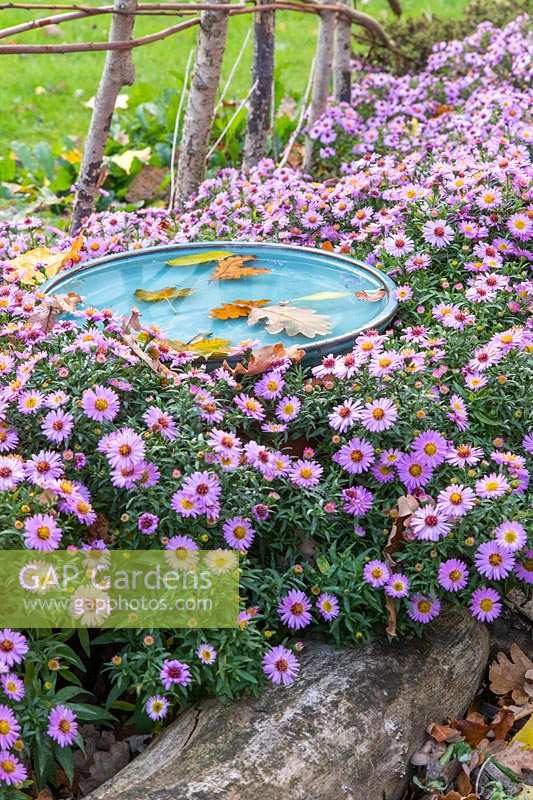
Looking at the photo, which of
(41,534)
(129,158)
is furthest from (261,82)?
(41,534)

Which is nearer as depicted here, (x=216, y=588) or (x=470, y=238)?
(x=216, y=588)

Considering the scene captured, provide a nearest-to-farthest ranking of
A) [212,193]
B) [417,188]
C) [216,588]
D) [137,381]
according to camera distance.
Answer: [216,588] → [137,381] → [417,188] → [212,193]

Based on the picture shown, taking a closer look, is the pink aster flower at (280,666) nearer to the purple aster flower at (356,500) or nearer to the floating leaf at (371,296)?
the purple aster flower at (356,500)

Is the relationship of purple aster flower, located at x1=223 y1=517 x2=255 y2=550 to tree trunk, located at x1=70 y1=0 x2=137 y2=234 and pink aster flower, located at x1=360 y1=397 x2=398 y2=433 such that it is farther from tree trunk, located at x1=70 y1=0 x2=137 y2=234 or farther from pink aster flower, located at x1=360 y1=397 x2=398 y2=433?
tree trunk, located at x1=70 y1=0 x2=137 y2=234

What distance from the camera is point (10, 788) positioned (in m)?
2.07

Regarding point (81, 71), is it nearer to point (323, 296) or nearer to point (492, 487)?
point (323, 296)

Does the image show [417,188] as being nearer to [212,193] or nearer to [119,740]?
[212,193]

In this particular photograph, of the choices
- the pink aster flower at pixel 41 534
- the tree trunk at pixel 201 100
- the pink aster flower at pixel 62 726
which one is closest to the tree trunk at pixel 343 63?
the tree trunk at pixel 201 100

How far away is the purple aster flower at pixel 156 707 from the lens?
2170mm

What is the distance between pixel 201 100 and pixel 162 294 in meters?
1.64

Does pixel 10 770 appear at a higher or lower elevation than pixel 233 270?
lower

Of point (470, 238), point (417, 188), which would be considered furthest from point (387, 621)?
point (417, 188)

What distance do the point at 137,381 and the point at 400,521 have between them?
0.81 metres

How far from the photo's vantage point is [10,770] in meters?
2.00
